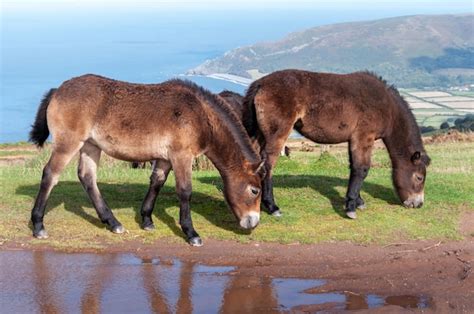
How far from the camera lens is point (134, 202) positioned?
10922mm

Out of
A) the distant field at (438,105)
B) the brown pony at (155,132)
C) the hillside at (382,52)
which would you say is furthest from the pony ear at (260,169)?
the hillside at (382,52)

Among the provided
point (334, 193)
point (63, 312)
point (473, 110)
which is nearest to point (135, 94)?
point (63, 312)

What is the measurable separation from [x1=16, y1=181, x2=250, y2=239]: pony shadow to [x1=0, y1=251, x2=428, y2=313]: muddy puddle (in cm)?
134

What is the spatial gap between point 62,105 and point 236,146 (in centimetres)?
226

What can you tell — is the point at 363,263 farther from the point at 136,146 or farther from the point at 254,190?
the point at 136,146

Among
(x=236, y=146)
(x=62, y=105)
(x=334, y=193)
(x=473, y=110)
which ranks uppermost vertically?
(x=62, y=105)

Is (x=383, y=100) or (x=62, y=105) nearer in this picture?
(x=62, y=105)

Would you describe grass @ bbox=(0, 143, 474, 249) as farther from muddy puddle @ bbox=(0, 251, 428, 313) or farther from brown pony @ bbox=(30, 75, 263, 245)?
muddy puddle @ bbox=(0, 251, 428, 313)

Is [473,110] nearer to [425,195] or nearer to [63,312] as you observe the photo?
[425,195]

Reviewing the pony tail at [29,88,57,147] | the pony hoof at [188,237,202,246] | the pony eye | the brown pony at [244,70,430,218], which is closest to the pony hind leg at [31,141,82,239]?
the pony tail at [29,88,57,147]

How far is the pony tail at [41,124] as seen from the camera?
9234mm

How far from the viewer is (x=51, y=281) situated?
7660 millimetres

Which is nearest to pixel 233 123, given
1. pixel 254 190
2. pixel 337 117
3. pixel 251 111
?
pixel 254 190

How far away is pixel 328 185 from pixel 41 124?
512 centimetres
